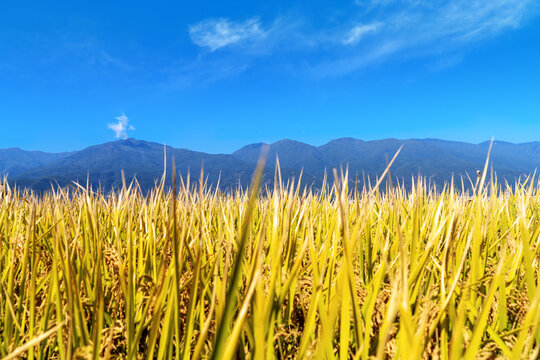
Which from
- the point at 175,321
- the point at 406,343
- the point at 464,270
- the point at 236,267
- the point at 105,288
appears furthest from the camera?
the point at 464,270

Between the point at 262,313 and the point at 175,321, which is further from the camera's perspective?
the point at 175,321

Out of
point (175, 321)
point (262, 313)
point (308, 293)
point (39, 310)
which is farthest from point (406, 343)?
point (39, 310)

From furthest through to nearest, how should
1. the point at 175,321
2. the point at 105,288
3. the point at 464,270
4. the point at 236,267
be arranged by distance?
the point at 464,270 < the point at 105,288 < the point at 175,321 < the point at 236,267

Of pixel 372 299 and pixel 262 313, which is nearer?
pixel 262 313

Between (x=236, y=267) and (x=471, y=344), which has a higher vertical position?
(x=236, y=267)

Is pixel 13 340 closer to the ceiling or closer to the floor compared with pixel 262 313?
closer to the floor

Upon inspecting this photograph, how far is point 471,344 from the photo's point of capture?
56cm

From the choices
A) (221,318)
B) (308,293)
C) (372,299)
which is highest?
(221,318)

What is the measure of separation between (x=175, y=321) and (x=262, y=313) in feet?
0.91

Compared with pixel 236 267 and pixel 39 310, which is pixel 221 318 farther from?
pixel 39 310

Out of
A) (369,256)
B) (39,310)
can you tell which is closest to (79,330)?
(39,310)

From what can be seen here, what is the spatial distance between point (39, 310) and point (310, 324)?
0.87m

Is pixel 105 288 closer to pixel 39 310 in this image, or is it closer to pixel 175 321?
pixel 39 310

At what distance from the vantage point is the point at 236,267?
433 mm
